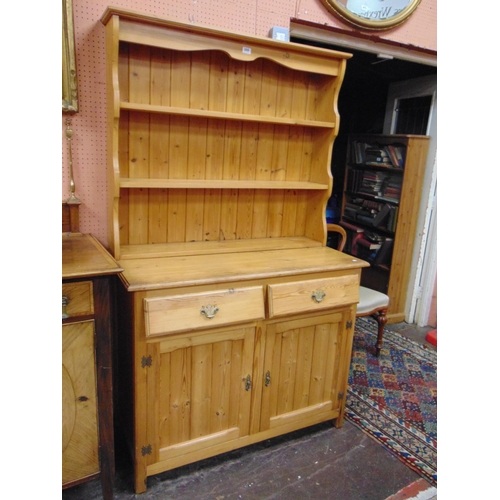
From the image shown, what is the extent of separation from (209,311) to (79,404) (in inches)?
23.0

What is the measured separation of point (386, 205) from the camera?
3574 millimetres

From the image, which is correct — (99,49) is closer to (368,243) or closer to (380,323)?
(380,323)

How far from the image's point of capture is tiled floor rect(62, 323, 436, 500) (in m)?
1.80

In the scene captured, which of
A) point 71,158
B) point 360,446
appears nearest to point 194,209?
point 71,158

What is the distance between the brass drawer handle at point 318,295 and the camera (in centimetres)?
194

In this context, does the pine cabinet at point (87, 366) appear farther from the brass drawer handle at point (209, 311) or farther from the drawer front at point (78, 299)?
the brass drawer handle at point (209, 311)

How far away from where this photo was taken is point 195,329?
5.59ft

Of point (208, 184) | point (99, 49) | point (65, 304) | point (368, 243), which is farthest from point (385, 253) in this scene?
point (65, 304)

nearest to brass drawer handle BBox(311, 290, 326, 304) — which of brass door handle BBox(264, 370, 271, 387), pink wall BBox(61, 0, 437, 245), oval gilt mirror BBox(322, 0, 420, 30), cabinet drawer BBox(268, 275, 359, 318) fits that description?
cabinet drawer BBox(268, 275, 359, 318)

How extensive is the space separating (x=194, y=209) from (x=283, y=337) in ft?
2.56

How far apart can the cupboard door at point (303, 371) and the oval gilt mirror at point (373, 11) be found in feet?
5.12

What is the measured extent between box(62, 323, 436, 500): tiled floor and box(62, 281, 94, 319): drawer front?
85 cm

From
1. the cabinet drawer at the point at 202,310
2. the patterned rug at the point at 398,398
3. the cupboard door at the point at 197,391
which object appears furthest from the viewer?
the patterned rug at the point at 398,398

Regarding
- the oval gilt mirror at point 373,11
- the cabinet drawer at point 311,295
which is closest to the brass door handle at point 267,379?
the cabinet drawer at point 311,295
